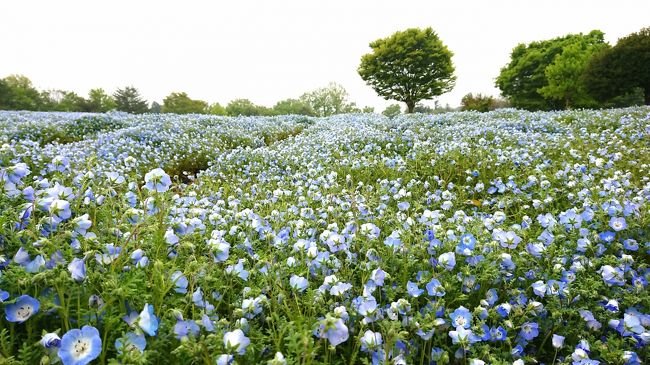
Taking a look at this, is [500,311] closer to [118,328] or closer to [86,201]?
[118,328]

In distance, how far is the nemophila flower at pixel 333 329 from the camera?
1465 millimetres

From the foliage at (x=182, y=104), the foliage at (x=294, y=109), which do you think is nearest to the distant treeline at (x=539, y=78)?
the foliage at (x=182, y=104)

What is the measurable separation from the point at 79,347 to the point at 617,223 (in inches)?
135

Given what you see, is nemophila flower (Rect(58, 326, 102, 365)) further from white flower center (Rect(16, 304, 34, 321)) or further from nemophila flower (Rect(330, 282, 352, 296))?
nemophila flower (Rect(330, 282, 352, 296))

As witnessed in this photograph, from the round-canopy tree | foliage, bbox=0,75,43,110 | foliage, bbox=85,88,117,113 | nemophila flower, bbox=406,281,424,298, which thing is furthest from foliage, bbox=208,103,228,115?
nemophila flower, bbox=406,281,424,298

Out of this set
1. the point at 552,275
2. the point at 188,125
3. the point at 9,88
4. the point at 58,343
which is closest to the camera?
the point at 58,343

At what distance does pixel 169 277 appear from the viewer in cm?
174

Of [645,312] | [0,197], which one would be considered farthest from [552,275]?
[0,197]

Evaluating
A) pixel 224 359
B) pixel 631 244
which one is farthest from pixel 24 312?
pixel 631 244

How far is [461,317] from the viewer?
1920 mm

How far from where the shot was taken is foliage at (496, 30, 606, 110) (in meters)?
35.9

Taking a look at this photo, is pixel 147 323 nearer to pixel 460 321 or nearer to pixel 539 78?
pixel 460 321

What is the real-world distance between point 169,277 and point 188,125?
11974 mm

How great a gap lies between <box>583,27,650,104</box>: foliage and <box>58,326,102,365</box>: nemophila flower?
108 ft
